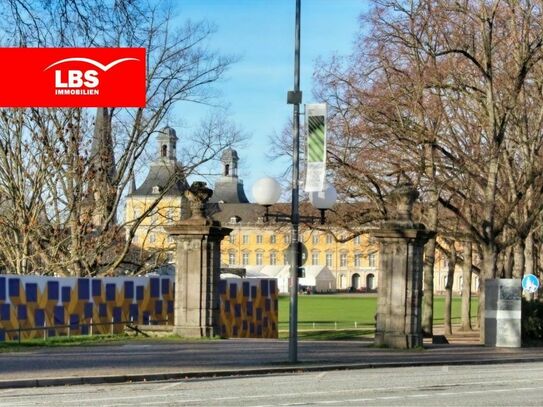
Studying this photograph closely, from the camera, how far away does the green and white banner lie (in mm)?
23938

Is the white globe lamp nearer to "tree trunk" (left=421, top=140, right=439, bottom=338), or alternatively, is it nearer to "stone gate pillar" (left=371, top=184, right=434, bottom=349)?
"stone gate pillar" (left=371, top=184, right=434, bottom=349)

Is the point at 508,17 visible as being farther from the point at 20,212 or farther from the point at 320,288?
the point at 320,288

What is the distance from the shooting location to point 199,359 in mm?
23641

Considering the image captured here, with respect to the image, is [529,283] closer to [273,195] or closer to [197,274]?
[197,274]

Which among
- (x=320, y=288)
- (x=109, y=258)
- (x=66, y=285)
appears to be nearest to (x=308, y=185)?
(x=66, y=285)

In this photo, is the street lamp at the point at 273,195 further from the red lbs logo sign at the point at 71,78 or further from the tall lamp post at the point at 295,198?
the red lbs logo sign at the point at 71,78

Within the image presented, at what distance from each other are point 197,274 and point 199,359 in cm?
784

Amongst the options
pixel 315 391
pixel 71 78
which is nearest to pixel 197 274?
pixel 71 78

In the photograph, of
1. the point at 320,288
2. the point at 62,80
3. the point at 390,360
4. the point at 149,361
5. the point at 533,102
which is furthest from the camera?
the point at 320,288

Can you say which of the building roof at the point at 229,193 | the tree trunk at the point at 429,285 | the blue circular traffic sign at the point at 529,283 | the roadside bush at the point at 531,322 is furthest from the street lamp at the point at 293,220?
the building roof at the point at 229,193

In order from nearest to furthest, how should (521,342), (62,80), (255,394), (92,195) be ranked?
1. (255,394)
2. (62,80)
3. (521,342)
4. (92,195)

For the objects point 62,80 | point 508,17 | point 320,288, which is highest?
point 508,17

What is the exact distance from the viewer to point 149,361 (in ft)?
75.4

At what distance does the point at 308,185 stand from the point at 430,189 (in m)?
12.9
